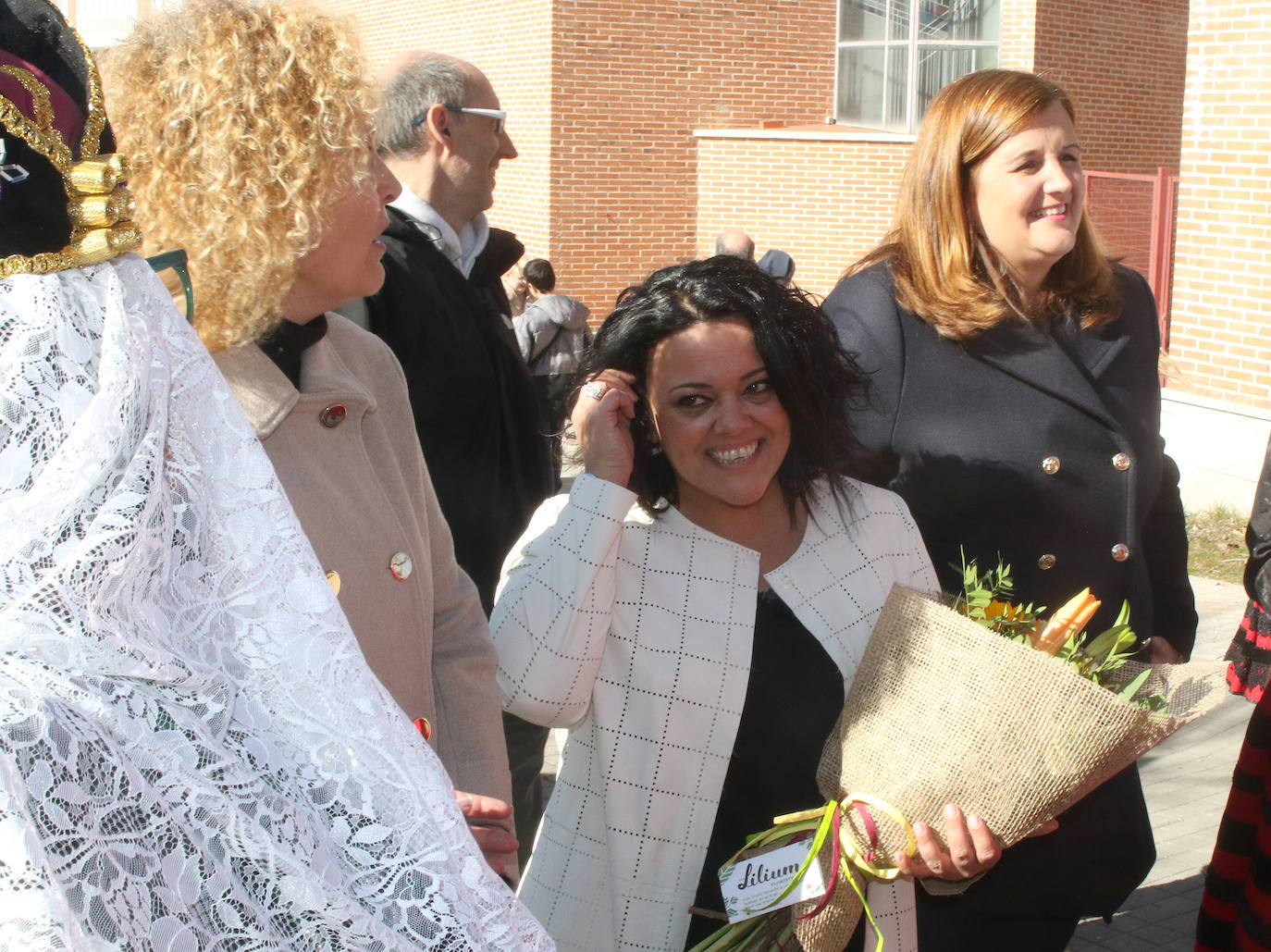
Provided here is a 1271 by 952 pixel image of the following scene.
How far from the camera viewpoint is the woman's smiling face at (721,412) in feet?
7.89

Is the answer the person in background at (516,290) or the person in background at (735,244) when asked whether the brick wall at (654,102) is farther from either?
the person in background at (735,244)

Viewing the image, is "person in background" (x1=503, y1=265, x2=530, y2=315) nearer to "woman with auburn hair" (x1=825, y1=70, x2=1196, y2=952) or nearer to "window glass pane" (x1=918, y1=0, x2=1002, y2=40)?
"woman with auburn hair" (x1=825, y1=70, x2=1196, y2=952)

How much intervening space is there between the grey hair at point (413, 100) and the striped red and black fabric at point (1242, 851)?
8.28 ft

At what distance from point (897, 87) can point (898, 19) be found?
0.81m

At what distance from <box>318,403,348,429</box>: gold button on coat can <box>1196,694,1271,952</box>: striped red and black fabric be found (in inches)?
83.3

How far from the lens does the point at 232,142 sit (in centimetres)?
174

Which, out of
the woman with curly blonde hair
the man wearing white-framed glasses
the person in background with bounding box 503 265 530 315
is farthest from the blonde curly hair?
the person in background with bounding box 503 265 530 315

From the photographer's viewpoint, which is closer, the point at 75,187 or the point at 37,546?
the point at 37,546

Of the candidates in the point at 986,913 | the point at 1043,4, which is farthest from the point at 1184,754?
the point at 1043,4

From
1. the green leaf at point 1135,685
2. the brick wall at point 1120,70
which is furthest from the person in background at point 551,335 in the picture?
the brick wall at point 1120,70

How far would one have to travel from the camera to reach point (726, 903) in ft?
6.85

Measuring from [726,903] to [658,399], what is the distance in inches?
Result: 36.0

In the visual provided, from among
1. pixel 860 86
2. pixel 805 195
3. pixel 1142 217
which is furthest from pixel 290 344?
pixel 860 86

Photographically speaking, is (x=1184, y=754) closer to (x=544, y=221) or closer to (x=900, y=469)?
(x=900, y=469)
